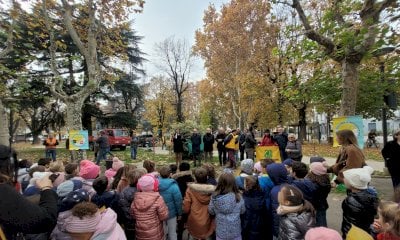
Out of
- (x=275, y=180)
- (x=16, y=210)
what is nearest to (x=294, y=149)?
(x=275, y=180)

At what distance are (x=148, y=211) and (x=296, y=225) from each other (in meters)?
2.06

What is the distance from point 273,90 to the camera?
104 feet

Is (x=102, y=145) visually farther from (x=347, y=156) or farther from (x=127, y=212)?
(x=347, y=156)

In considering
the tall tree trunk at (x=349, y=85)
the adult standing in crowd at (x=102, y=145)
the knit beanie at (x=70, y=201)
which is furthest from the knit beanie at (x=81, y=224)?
the adult standing in crowd at (x=102, y=145)

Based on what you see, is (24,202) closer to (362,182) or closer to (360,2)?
(362,182)

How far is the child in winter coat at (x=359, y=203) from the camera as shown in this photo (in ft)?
→ 12.2

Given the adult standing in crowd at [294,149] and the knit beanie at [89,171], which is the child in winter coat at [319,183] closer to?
the knit beanie at [89,171]

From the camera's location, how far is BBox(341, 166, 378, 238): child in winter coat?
12.2 ft

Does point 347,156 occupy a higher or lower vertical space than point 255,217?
higher

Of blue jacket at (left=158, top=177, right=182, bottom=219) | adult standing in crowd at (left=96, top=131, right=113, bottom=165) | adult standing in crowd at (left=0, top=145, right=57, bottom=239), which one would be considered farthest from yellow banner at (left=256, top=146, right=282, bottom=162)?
adult standing in crowd at (left=0, top=145, right=57, bottom=239)

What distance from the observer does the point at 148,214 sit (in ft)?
14.6

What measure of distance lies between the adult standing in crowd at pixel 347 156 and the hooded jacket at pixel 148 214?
2.91m

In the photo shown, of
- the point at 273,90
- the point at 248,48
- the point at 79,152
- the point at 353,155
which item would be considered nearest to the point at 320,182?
the point at 353,155

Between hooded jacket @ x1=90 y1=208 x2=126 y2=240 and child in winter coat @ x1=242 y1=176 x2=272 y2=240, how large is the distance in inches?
75.6
